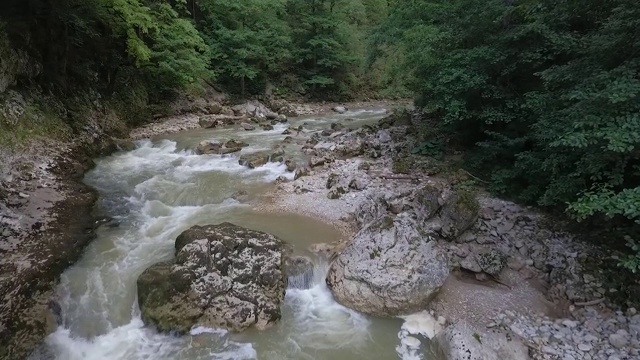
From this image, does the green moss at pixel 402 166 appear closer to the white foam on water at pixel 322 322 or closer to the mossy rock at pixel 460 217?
the mossy rock at pixel 460 217

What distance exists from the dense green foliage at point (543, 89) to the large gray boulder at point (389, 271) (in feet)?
7.51

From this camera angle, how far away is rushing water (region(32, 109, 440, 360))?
17.3 feet

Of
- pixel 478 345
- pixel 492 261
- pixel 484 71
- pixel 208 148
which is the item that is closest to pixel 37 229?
pixel 208 148

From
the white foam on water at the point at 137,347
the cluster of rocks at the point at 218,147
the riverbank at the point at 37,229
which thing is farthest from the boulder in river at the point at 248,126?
the white foam on water at the point at 137,347

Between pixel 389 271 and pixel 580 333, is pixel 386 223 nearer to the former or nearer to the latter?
pixel 389 271

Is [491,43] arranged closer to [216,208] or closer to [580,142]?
[580,142]

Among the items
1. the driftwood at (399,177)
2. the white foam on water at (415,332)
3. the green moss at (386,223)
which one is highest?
the green moss at (386,223)

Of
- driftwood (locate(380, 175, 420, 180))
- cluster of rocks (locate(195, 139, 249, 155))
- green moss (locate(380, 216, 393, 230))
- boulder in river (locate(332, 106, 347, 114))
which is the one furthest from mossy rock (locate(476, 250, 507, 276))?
boulder in river (locate(332, 106, 347, 114))

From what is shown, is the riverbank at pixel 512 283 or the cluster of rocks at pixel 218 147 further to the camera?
the cluster of rocks at pixel 218 147

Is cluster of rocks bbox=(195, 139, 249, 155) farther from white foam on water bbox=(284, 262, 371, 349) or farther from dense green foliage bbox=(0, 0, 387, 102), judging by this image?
white foam on water bbox=(284, 262, 371, 349)

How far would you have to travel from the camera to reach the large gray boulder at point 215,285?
562 cm

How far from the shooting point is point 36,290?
18.7ft

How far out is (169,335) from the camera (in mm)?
5465

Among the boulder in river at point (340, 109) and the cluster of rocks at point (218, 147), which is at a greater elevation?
the cluster of rocks at point (218, 147)
